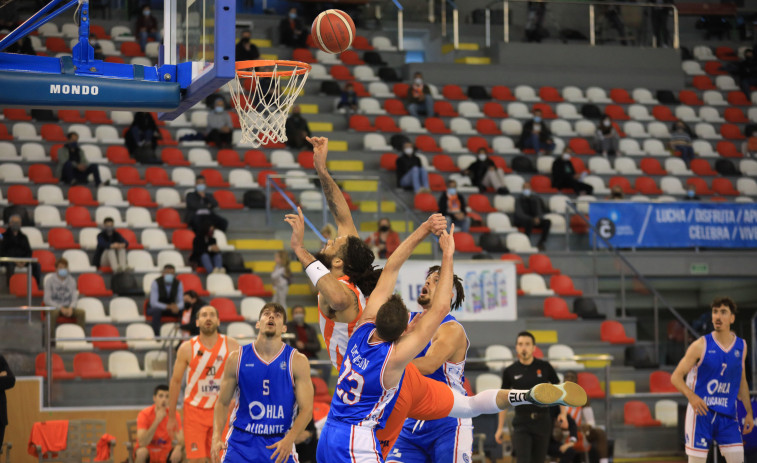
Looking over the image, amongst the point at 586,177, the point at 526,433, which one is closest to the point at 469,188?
the point at 586,177

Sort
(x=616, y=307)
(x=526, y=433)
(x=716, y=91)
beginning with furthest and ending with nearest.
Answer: (x=716, y=91)
(x=616, y=307)
(x=526, y=433)

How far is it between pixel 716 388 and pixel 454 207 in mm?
8943

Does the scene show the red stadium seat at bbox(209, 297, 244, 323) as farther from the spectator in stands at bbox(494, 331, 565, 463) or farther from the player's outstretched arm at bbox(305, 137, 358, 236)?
the player's outstretched arm at bbox(305, 137, 358, 236)

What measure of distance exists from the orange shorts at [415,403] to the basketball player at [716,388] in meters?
4.23

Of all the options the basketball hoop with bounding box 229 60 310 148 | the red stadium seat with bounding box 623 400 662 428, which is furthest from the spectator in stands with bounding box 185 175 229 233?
the basketball hoop with bounding box 229 60 310 148

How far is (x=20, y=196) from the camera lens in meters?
17.5

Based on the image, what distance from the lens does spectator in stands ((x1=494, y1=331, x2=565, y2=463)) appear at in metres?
10.8

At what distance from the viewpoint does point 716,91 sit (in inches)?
994

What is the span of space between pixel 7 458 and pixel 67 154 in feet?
24.0

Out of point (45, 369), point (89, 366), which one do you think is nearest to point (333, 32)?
point (89, 366)

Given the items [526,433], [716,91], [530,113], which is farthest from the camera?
[716,91]

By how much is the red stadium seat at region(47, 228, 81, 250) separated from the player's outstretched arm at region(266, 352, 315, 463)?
367 inches

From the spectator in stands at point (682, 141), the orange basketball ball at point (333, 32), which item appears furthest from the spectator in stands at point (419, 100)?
the orange basketball ball at point (333, 32)

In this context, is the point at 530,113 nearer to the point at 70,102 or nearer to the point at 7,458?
the point at 7,458
